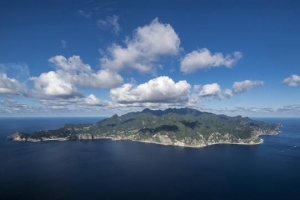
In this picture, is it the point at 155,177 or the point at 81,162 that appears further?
the point at 81,162

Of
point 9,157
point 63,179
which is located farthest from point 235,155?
point 9,157

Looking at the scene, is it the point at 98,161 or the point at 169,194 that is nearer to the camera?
the point at 169,194

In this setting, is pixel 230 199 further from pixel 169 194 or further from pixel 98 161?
pixel 98 161

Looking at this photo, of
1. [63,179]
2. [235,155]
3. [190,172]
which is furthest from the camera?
[235,155]

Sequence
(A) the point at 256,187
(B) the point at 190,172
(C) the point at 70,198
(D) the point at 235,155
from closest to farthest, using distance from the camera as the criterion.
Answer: (C) the point at 70,198, (A) the point at 256,187, (B) the point at 190,172, (D) the point at 235,155

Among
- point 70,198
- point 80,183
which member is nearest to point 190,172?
point 80,183

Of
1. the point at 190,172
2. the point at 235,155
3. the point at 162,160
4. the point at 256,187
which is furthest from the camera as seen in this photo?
the point at 235,155

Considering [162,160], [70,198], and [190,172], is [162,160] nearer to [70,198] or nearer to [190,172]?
[190,172]

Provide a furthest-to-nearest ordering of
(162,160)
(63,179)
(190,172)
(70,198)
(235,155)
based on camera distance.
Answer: (235,155) < (162,160) < (190,172) < (63,179) < (70,198)

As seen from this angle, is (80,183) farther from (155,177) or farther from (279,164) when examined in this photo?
(279,164)
